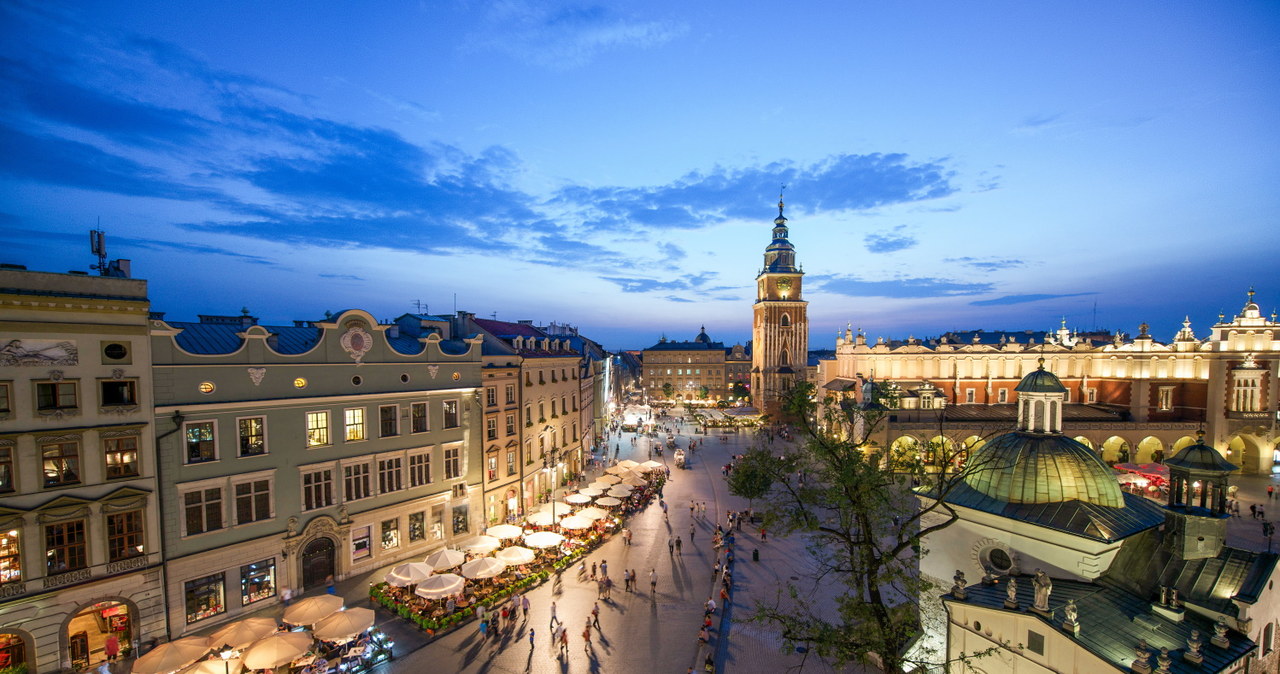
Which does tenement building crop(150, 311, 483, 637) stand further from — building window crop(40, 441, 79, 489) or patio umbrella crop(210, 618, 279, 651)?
patio umbrella crop(210, 618, 279, 651)

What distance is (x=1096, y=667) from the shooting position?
12.8m

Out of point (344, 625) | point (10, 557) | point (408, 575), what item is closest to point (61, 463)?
point (10, 557)

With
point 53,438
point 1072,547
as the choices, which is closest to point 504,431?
point 53,438

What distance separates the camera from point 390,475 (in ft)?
89.8

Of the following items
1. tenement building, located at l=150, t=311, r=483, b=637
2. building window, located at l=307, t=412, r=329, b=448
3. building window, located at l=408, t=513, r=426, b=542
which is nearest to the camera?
tenement building, located at l=150, t=311, r=483, b=637

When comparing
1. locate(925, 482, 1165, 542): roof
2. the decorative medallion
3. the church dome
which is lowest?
locate(925, 482, 1165, 542): roof

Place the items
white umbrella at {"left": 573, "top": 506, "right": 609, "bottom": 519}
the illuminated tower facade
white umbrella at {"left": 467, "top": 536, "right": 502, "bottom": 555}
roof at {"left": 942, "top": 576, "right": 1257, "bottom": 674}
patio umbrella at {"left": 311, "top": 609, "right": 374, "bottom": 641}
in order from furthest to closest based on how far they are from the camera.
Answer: the illuminated tower facade, white umbrella at {"left": 573, "top": 506, "right": 609, "bottom": 519}, white umbrella at {"left": 467, "top": 536, "right": 502, "bottom": 555}, patio umbrella at {"left": 311, "top": 609, "right": 374, "bottom": 641}, roof at {"left": 942, "top": 576, "right": 1257, "bottom": 674}

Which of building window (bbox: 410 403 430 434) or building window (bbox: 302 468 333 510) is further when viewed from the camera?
building window (bbox: 410 403 430 434)

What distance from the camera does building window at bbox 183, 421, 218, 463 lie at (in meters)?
21.0

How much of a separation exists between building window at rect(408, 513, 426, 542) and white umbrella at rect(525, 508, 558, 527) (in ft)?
21.4

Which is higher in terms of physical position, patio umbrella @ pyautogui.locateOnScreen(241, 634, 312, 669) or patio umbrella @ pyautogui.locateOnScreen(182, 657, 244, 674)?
patio umbrella @ pyautogui.locateOnScreen(241, 634, 312, 669)

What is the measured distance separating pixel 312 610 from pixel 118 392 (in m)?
10.7

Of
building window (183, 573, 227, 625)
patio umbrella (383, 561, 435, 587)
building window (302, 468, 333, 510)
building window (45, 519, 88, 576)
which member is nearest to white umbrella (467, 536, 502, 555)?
patio umbrella (383, 561, 435, 587)

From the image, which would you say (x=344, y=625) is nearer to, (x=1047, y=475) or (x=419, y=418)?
(x=419, y=418)
